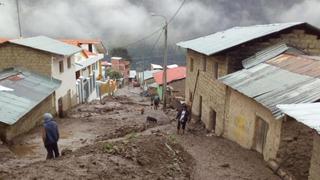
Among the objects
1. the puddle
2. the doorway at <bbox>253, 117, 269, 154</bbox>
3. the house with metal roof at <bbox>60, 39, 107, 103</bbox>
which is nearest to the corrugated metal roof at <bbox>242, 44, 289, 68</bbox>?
the doorway at <bbox>253, 117, 269, 154</bbox>

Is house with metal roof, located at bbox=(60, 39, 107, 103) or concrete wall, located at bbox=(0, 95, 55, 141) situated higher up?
concrete wall, located at bbox=(0, 95, 55, 141)

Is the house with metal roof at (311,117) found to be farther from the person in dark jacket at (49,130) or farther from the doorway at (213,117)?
the doorway at (213,117)

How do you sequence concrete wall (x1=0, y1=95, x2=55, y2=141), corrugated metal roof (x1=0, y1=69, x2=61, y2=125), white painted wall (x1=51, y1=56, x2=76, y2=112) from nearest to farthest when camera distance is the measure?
concrete wall (x1=0, y1=95, x2=55, y2=141) < corrugated metal roof (x1=0, y1=69, x2=61, y2=125) < white painted wall (x1=51, y1=56, x2=76, y2=112)

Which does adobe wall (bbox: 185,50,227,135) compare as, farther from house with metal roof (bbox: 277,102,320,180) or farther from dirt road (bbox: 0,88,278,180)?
house with metal roof (bbox: 277,102,320,180)

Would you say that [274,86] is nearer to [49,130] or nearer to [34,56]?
[49,130]

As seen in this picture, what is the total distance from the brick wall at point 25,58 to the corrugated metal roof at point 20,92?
1.82 ft

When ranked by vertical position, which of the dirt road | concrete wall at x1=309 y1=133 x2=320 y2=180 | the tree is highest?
concrete wall at x1=309 y1=133 x2=320 y2=180

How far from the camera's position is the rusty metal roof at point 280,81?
425 inches

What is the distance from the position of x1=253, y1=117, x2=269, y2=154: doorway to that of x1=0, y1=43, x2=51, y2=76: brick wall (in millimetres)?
14864

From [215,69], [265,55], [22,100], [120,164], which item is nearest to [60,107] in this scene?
[22,100]

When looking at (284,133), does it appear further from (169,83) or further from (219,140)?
(169,83)

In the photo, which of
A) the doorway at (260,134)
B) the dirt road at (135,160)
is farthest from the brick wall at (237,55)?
the doorway at (260,134)

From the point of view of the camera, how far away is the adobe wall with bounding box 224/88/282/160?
11453 millimetres

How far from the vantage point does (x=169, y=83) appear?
3756 centimetres
